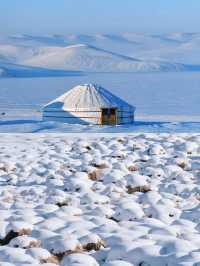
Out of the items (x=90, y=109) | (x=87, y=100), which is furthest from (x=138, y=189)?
(x=87, y=100)

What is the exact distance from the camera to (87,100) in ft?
83.2

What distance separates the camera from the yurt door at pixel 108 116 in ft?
80.0

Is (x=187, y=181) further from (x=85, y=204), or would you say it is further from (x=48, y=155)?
(x=48, y=155)

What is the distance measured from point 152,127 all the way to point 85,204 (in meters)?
15.0

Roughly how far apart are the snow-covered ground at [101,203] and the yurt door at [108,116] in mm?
14635

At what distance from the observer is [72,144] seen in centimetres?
954

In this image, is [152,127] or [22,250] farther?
[152,127]

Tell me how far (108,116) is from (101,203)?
62.1 ft

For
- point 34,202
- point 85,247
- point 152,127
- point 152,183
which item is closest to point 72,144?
point 152,183

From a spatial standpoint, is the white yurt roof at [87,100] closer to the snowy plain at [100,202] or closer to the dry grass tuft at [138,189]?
the snowy plain at [100,202]

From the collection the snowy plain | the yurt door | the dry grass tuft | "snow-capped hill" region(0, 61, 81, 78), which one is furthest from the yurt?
"snow-capped hill" region(0, 61, 81, 78)

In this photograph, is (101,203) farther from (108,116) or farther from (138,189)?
(108,116)

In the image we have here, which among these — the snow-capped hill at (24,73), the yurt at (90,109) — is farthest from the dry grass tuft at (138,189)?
the snow-capped hill at (24,73)

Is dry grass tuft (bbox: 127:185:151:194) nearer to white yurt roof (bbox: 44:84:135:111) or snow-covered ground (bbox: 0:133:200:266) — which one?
snow-covered ground (bbox: 0:133:200:266)
